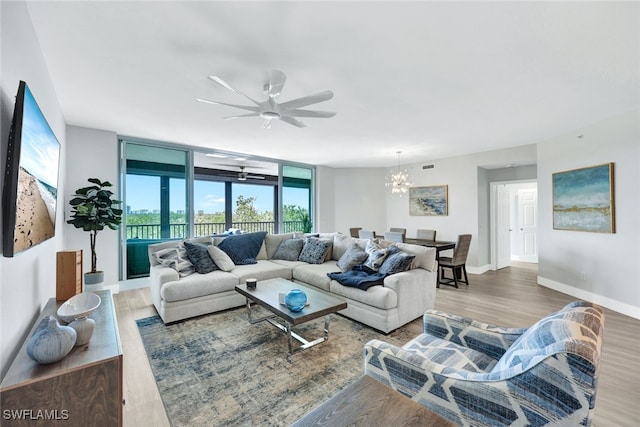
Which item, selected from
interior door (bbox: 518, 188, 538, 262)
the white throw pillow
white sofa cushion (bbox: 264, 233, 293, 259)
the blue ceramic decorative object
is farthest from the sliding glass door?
interior door (bbox: 518, 188, 538, 262)

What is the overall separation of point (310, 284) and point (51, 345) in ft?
9.38

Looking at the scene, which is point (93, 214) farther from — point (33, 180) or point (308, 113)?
point (308, 113)

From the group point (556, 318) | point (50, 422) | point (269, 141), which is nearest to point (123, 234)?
point (269, 141)

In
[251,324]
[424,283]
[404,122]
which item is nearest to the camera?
[251,324]

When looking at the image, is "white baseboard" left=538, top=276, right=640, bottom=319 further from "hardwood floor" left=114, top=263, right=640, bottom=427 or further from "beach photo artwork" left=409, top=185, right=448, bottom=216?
"beach photo artwork" left=409, top=185, right=448, bottom=216

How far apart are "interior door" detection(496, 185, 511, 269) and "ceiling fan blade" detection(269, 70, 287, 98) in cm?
592

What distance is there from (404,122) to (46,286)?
4185mm

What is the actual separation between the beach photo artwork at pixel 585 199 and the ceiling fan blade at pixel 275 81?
14.6 ft

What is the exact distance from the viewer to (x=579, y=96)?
2914 millimetres

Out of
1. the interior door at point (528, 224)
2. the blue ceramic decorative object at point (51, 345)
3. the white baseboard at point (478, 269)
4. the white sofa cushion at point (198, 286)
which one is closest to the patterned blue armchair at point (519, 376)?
the blue ceramic decorative object at point (51, 345)

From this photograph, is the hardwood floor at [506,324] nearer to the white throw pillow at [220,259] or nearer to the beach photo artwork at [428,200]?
the white throw pillow at [220,259]

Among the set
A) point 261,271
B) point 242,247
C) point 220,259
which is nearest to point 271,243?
point 242,247

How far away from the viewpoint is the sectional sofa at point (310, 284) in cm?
296

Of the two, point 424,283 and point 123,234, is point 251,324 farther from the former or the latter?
point 123,234
